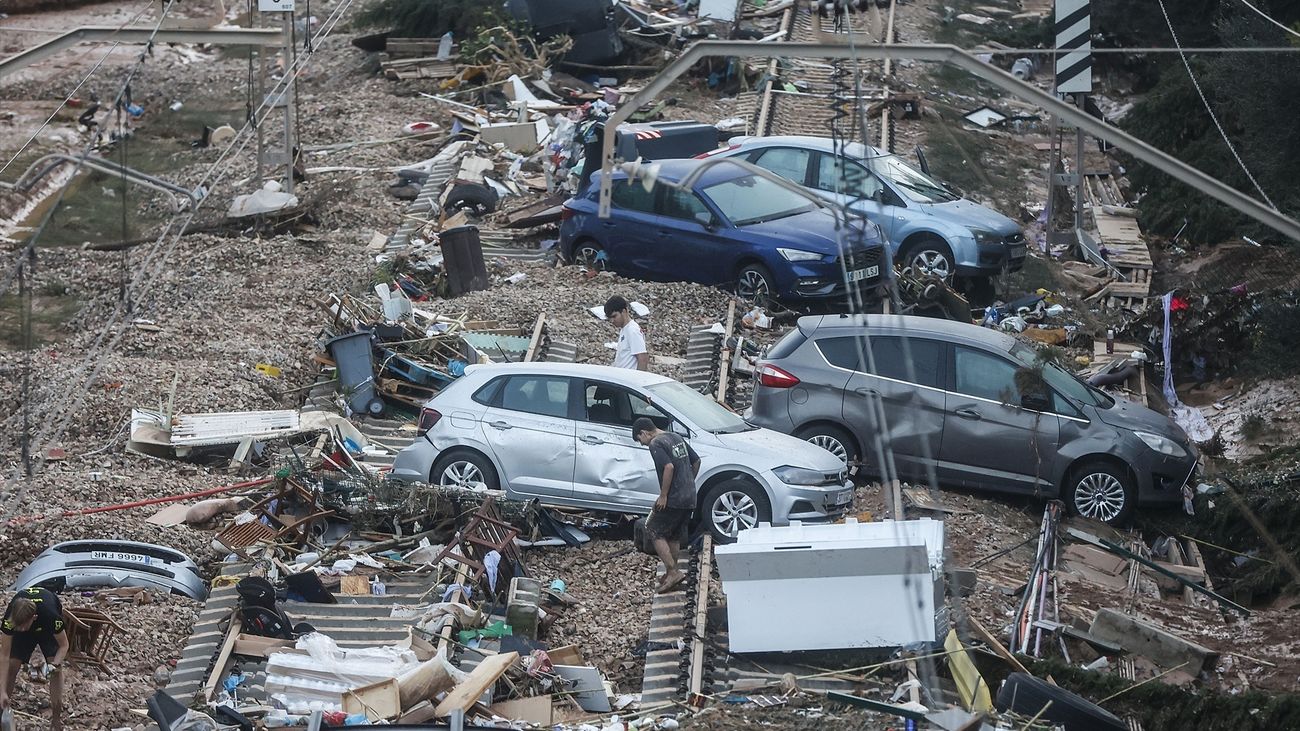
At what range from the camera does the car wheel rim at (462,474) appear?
46.4 ft

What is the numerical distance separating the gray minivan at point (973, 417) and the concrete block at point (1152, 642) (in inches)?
121


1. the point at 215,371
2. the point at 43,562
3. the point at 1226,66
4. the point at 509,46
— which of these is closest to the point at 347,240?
the point at 215,371

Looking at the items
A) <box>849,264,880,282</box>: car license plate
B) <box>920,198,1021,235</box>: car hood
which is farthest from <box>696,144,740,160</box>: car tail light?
<box>849,264,880,282</box>: car license plate

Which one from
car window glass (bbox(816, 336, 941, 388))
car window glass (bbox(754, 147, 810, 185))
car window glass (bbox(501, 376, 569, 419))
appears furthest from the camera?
car window glass (bbox(754, 147, 810, 185))

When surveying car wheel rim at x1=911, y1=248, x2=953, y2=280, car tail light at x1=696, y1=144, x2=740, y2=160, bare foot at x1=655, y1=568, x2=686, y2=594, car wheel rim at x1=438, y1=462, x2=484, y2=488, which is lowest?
bare foot at x1=655, y1=568, x2=686, y2=594

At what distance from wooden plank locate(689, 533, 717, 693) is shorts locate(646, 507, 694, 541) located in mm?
344

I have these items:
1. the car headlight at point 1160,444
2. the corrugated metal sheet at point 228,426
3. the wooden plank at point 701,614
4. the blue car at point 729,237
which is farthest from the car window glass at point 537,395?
the car headlight at point 1160,444

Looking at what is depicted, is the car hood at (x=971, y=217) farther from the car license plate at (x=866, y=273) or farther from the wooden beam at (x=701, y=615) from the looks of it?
the wooden beam at (x=701, y=615)

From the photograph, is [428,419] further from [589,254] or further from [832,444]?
[589,254]

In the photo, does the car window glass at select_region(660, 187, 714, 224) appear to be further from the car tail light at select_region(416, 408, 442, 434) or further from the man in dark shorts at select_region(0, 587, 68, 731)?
the man in dark shorts at select_region(0, 587, 68, 731)

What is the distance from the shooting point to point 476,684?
1047 cm

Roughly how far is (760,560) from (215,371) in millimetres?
9344

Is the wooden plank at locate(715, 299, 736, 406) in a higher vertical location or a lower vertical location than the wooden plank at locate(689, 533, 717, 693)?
higher

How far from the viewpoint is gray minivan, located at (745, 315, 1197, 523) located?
14.7m
